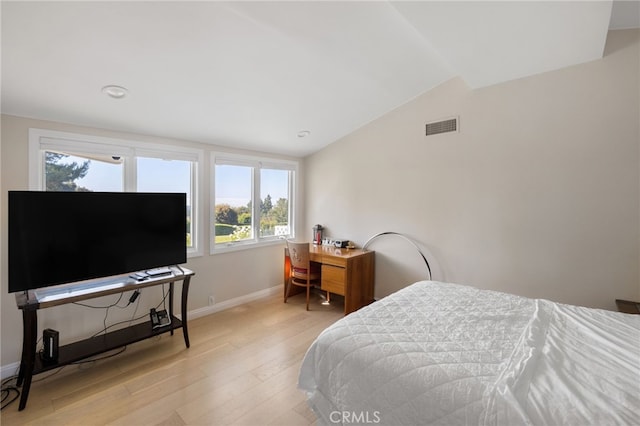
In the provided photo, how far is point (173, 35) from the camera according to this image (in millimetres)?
1807

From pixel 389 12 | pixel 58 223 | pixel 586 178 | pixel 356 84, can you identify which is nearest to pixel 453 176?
pixel 586 178

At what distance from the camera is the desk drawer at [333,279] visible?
3383 mm

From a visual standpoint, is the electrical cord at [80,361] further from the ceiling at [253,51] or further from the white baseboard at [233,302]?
the ceiling at [253,51]

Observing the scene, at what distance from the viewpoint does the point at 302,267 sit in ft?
12.0

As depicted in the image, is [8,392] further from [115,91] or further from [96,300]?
[115,91]

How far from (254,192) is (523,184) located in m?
3.13

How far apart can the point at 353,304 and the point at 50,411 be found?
8.77 feet

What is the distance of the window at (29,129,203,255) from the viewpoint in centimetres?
239

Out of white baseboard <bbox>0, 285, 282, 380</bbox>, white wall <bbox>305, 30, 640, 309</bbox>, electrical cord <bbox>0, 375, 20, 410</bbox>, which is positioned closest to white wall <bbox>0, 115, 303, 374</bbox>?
white baseboard <bbox>0, 285, 282, 380</bbox>

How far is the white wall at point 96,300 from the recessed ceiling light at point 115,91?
63cm

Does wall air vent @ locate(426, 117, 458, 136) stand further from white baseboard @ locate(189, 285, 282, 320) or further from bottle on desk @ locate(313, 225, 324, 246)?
white baseboard @ locate(189, 285, 282, 320)

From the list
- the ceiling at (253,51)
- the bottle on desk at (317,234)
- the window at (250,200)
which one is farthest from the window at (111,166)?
the bottle on desk at (317,234)

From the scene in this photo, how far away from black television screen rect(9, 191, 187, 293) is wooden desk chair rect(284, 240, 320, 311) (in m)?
1.34

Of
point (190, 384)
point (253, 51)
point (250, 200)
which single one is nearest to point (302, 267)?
point (250, 200)
